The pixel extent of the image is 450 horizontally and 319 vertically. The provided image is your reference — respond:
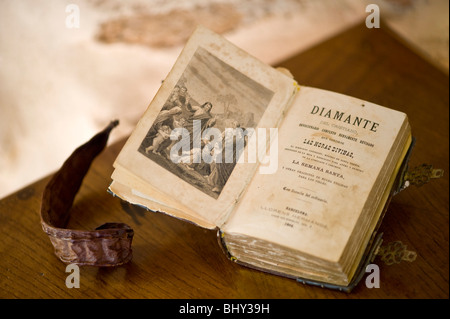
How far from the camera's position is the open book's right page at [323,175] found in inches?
23.9

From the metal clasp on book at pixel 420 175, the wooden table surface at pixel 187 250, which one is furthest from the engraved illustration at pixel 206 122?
the metal clasp on book at pixel 420 175

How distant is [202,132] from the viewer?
67 cm

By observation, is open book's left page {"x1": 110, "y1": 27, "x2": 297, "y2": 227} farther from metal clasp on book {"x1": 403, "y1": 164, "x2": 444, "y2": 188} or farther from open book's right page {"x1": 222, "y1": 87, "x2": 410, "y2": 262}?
metal clasp on book {"x1": 403, "y1": 164, "x2": 444, "y2": 188}

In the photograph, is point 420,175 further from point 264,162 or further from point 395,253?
point 264,162

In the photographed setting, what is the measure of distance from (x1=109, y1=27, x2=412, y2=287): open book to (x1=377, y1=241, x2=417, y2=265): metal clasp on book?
0.03 metres

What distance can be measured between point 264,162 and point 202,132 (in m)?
0.10

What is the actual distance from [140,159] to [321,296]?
0.99 ft

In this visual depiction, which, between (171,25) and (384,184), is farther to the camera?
(171,25)

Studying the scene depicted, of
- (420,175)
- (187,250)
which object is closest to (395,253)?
(420,175)

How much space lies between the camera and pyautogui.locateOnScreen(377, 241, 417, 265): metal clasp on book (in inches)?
25.3
